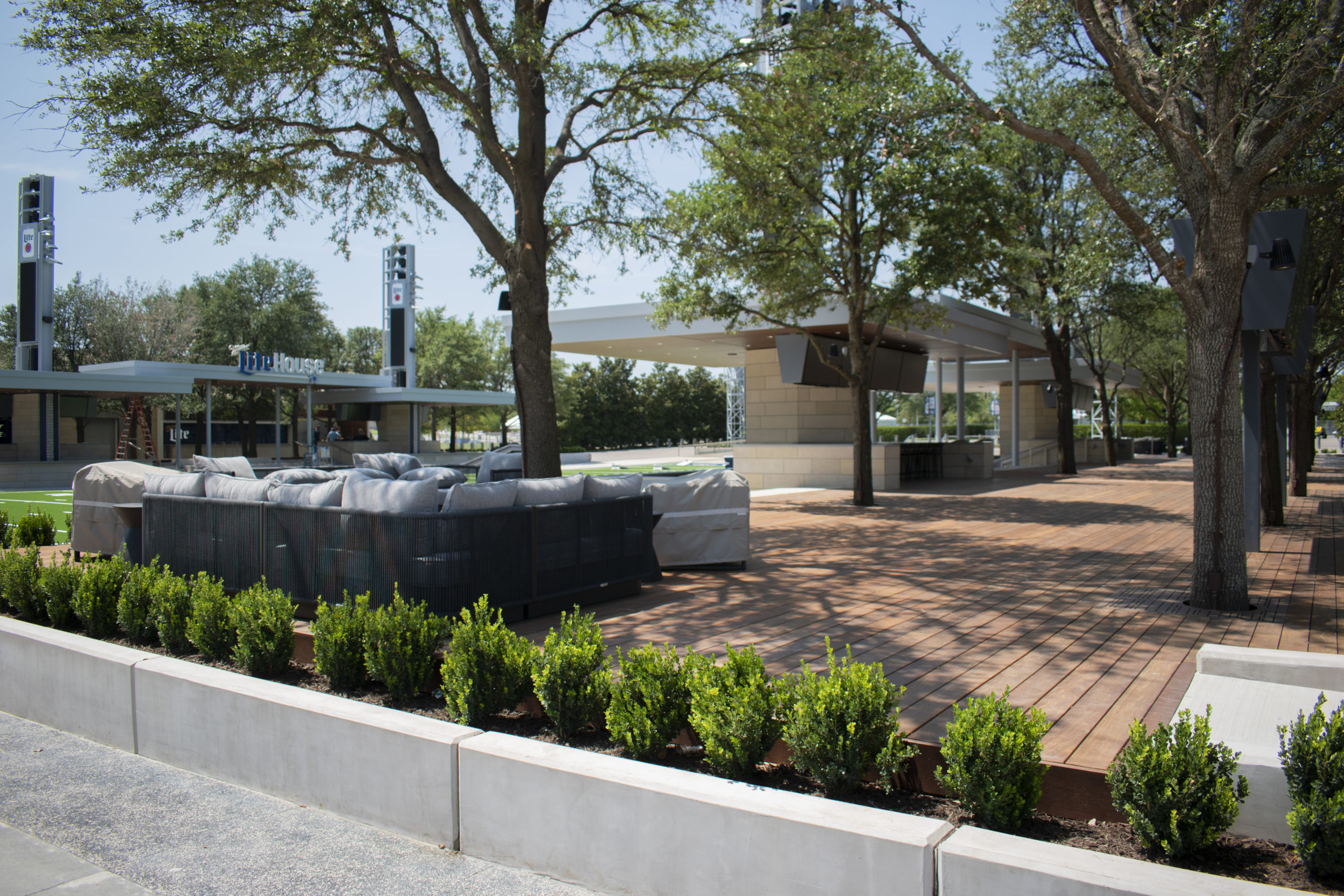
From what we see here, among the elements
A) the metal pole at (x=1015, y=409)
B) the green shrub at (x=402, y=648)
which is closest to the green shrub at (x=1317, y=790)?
the green shrub at (x=402, y=648)

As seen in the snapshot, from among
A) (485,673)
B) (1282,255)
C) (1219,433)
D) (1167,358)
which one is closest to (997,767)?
(485,673)

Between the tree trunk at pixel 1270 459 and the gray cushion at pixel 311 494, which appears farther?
the tree trunk at pixel 1270 459

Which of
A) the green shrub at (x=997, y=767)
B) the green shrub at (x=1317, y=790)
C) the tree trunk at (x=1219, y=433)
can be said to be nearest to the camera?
the green shrub at (x=1317, y=790)

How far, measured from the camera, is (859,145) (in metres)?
14.5

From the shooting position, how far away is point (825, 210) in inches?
A: 610

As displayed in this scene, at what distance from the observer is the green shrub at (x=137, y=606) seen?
5680 millimetres

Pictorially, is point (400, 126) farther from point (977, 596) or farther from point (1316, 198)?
point (1316, 198)

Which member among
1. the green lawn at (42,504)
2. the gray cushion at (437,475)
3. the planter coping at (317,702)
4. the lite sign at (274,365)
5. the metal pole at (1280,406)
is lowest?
the green lawn at (42,504)

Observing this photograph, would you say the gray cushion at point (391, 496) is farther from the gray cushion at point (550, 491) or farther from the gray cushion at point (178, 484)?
the gray cushion at point (178, 484)

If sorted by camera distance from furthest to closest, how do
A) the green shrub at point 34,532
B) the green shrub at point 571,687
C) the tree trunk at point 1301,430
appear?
the tree trunk at point 1301,430 < the green shrub at point 34,532 < the green shrub at point 571,687

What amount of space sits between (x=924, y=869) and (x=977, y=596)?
5.05 metres

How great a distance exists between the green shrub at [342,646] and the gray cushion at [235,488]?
2511 mm

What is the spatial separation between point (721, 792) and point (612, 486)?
14.8 feet

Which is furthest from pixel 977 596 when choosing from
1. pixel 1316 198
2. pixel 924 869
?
pixel 1316 198
